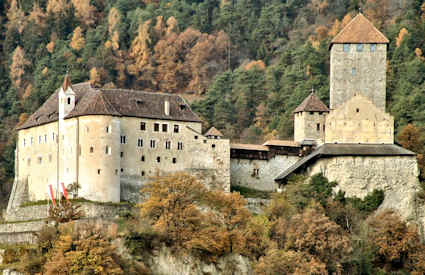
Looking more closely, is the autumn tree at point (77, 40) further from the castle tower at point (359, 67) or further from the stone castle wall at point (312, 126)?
the castle tower at point (359, 67)

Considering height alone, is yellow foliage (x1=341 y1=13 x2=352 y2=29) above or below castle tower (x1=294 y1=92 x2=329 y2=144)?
above

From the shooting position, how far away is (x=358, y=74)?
83.6 meters

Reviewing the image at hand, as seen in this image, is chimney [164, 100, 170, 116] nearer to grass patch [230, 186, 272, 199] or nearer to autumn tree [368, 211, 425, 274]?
grass patch [230, 186, 272, 199]

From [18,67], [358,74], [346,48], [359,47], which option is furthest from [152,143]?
[18,67]

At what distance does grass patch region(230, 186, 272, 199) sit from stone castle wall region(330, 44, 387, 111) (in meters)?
8.71

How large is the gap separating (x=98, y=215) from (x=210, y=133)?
488 inches

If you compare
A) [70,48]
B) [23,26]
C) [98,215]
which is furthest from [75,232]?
[23,26]

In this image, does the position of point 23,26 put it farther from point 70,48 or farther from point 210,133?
point 210,133

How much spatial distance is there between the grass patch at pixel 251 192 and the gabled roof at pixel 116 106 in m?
6.23

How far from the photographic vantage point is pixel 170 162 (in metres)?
80.8

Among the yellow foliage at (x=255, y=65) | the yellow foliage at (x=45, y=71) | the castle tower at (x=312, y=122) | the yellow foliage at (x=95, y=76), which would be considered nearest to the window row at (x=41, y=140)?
the castle tower at (x=312, y=122)

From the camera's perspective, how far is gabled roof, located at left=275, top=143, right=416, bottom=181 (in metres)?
79.9

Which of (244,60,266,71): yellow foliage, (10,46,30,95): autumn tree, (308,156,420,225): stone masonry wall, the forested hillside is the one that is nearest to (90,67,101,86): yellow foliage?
the forested hillside

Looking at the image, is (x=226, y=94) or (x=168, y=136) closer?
(x=168, y=136)
